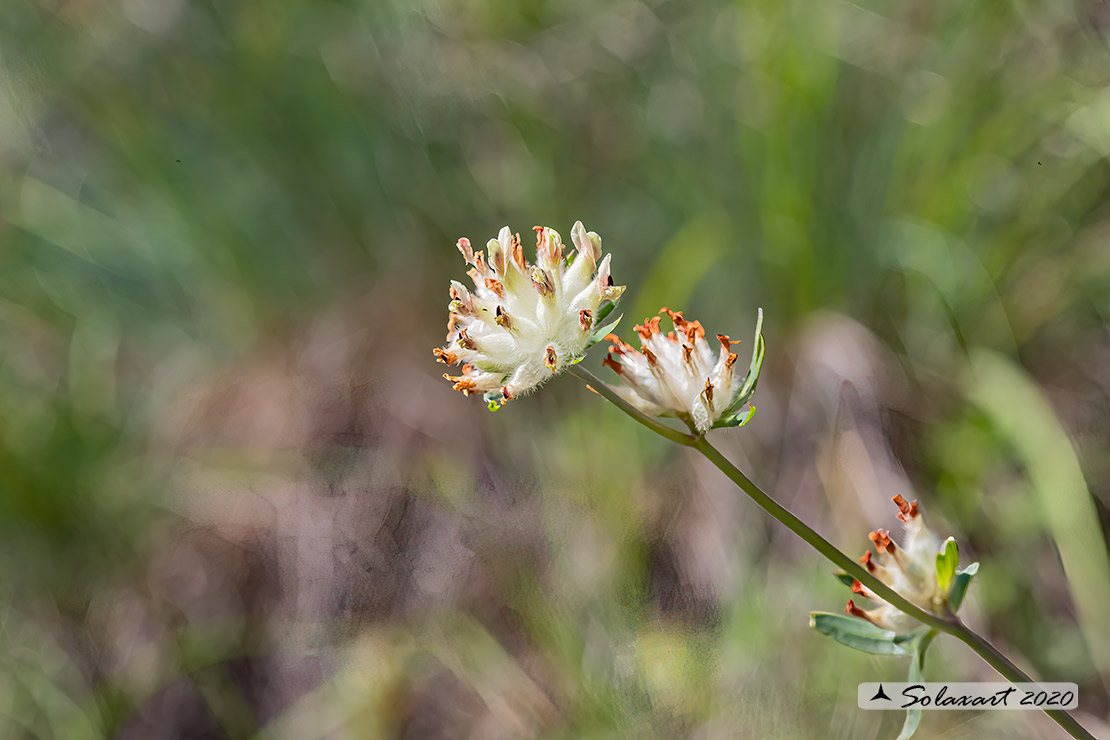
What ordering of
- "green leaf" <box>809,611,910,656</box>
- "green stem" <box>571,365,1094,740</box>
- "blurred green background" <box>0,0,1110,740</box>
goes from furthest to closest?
"blurred green background" <box>0,0,1110,740</box>
"green leaf" <box>809,611,910,656</box>
"green stem" <box>571,365,1094,740</box>

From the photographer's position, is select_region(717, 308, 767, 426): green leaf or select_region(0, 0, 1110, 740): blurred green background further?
select_region(0, 0, 1110, 740): blurred green background

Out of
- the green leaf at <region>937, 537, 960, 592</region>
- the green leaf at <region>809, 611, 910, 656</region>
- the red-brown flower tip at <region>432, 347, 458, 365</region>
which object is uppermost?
the green leaf at <region>937, 537, 960, 592</region>

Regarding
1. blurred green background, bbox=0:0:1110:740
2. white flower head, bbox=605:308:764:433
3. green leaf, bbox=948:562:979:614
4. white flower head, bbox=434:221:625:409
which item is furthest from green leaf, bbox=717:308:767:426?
blurred green background, bbox=0:0:1110:740

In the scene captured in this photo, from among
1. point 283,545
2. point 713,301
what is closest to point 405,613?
point 283,545

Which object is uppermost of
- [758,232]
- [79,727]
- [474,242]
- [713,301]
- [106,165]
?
[758,232]

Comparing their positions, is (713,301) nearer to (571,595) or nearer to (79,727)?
(571,595)

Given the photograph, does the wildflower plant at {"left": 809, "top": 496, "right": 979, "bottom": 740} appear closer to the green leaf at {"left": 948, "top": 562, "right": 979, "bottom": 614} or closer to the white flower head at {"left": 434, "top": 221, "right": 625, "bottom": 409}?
the green leaf at {"left": 948, "top": 562, "right": 979, "bottom": 614}

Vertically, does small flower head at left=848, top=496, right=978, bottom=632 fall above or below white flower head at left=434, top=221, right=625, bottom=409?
below

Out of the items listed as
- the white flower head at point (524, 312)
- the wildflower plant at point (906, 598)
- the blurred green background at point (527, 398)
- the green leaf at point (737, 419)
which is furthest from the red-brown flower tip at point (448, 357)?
the blurred green background at point (527, 398)
